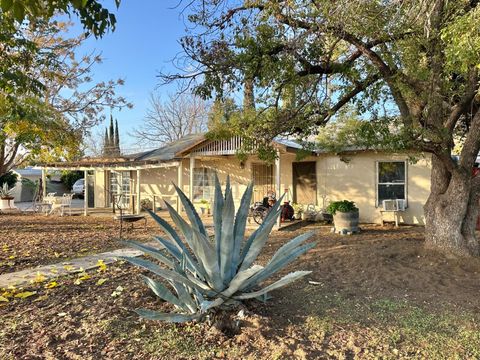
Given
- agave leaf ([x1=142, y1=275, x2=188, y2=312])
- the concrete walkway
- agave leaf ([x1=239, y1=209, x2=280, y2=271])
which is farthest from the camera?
the concrete walkway

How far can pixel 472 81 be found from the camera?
20.0 ft

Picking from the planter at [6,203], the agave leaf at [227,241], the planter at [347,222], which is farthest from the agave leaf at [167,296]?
the planter at [6,203]

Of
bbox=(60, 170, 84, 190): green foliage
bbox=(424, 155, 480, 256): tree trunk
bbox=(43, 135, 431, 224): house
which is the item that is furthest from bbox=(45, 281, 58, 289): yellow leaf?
bbox=(60, 170, 84, 190): green foliage

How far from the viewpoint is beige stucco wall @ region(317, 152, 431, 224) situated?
40.4ft

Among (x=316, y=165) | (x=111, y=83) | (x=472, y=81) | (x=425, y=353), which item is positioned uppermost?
(x=111, y=83)

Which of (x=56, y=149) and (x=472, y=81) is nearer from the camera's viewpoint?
(x=472, y=81)

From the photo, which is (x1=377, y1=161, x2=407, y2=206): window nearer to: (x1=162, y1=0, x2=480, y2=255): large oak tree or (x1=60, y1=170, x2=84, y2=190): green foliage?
(x1=162, y1=0, x2=480, y2=255): large oak tree

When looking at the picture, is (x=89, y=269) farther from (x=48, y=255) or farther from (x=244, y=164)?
(x=244, y=164)

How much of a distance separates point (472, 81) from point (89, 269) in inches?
278

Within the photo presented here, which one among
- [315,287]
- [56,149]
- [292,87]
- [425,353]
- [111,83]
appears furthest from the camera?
[111,83]

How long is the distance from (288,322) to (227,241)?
106cm

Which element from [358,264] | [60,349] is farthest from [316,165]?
[60,349]

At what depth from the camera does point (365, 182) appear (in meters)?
13.2

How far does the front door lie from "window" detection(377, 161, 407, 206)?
2.40 meters
